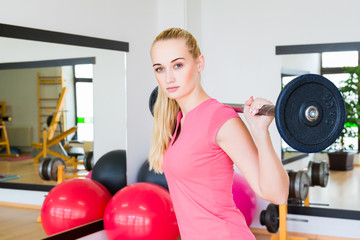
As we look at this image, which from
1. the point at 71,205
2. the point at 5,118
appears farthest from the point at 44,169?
the point at 5,118

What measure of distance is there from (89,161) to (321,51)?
2076mm

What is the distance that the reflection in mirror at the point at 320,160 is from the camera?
11.3ft

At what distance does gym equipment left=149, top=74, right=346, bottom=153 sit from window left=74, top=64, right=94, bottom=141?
2234 mm

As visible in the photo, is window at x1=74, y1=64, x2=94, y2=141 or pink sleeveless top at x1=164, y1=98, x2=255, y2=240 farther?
window at x1=74, y1=64, x2=94, y2=141

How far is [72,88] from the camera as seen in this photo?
9.51 feet

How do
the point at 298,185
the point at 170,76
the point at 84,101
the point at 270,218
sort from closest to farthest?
1. the point at 170,76
2. the point at 84,101
3. the point at 270,218
4. the point at 298,185

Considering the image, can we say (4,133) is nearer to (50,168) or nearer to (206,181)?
(50,168)

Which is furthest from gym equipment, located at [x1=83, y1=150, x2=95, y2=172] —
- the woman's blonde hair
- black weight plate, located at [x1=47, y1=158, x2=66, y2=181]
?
the woman's blonde hair

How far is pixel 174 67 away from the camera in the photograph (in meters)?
1.03

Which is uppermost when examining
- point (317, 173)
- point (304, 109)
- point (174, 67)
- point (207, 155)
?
point (174, 67)

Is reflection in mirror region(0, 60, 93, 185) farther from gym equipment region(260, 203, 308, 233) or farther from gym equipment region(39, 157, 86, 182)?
gym equipment region(260, 203, 308, 233)

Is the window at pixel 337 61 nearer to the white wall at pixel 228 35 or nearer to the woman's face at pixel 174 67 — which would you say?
the white wall at pixel 228 35

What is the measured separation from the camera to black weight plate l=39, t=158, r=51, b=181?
2.73 m

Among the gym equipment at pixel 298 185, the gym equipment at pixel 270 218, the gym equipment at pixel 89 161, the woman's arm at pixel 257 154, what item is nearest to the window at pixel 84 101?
the gym equipment at pixel 89 161
